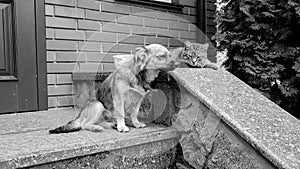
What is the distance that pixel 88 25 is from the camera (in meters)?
2.64

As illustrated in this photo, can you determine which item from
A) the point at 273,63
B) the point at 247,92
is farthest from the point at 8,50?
the point at 273,63

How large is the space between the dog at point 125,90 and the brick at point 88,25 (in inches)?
35.9

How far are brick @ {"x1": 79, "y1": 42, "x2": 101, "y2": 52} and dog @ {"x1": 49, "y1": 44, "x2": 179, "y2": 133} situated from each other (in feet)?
2.74

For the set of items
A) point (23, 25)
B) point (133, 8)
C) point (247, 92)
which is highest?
point (133, 8)

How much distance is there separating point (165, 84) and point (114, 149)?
63cm

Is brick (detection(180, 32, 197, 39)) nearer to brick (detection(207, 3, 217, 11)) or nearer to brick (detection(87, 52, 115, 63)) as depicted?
brick (detection(207, 3, 217, 11))

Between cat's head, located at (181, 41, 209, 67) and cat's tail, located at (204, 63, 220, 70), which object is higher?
cat's head, located at (181, 41, 209, 67)

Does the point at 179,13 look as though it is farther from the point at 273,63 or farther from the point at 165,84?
the point at 165,84

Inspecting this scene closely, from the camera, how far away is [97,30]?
8.93 ft

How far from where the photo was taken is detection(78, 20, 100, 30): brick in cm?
259

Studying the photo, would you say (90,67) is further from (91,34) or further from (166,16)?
(166,16)

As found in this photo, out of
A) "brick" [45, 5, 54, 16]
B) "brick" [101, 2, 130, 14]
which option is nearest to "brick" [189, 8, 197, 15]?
"brick" [101, 2, 130, 14]

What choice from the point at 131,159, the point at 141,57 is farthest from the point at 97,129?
the point at 141,57

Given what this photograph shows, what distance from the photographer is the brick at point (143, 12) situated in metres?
3.00
